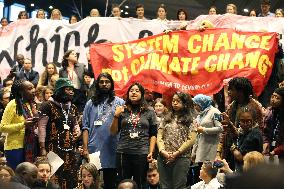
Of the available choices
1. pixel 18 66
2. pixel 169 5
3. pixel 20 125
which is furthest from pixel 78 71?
pixel 169 5

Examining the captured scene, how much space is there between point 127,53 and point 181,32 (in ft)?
2.72

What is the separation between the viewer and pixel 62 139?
21.5 ft

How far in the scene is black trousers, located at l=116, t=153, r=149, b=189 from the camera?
6.43m

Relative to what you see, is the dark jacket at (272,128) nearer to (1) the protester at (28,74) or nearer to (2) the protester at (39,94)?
(2) the protester at (39,94)

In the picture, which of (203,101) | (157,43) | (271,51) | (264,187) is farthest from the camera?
(157,43)

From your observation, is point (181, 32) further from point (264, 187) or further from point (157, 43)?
point (264, 187)

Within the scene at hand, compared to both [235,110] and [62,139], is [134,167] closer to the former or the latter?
[62,139]

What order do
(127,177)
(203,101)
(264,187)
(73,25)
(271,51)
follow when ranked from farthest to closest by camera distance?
(73,25) < (271,51) < (203,101) < (127,177) < (264,187)

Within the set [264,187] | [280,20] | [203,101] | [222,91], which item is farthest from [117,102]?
[264,187]

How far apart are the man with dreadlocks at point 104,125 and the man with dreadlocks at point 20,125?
0.62m

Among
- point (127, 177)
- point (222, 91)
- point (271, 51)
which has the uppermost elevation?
point (271, 51)

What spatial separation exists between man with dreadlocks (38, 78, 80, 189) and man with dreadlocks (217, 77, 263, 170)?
60.6 inches

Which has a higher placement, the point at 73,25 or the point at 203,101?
the point at 73,25

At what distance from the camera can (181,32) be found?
929 cm
